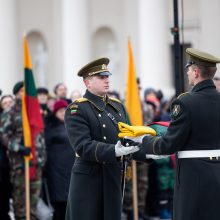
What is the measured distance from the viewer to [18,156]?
1030cm

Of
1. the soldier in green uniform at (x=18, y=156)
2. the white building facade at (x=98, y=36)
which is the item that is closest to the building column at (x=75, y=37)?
the white building facade at (x=98, y=36)

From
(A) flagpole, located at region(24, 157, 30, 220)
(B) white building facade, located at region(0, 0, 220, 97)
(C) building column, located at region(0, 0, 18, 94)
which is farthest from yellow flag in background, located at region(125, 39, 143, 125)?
(C) building column, located at region(0, 0, 18, 94)

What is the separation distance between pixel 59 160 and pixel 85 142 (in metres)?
3.89

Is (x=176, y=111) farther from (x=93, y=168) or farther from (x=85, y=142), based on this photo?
(x=93, y=168)

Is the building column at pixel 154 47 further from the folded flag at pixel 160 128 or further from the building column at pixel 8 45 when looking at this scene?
the folded flag at pixel 160 128

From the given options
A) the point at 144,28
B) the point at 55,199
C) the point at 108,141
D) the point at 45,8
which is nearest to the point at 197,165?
the point at 108,141

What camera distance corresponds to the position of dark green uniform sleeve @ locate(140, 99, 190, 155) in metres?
6.20

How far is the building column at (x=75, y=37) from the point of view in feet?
66.3

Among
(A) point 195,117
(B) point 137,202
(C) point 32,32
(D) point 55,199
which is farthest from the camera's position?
(C) point 32,32

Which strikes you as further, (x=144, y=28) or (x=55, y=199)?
(x=144, y=28)

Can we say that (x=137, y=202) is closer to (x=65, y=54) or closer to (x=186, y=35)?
(x=65, y=54)

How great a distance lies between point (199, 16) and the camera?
22.1 meters

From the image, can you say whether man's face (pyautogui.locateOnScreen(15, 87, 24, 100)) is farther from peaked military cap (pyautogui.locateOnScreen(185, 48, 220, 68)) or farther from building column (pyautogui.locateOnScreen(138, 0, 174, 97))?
building column (pyautogui.locateOnScreen(138, 0, 174, 97))

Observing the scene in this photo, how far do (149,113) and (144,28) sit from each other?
803 cm
